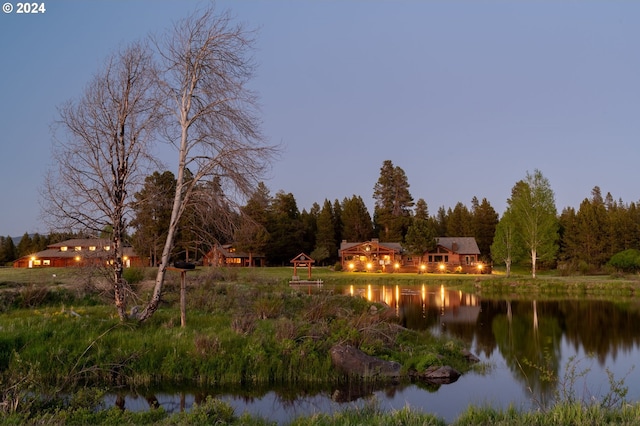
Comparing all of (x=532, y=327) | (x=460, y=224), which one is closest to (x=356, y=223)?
(x=460, y=224)

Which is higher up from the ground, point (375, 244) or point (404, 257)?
point (375, 244)

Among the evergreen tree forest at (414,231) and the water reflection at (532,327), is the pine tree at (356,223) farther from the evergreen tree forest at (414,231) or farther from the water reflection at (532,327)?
the water reflection at (532,327)

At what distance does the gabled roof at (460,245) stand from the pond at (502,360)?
29.2 m

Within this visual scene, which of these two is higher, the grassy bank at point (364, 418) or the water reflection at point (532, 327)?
the grassy bank at point (364, 418)

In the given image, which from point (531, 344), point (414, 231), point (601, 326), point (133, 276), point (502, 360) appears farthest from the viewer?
point (414, 231)

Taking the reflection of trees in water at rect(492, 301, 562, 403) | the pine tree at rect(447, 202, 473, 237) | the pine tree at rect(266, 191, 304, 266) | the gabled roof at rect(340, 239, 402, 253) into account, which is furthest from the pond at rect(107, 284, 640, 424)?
the pine tree at rect(447, 202, 473, 237)

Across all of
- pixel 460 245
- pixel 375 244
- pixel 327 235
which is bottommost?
pixel 460 245

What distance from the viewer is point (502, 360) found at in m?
18.8

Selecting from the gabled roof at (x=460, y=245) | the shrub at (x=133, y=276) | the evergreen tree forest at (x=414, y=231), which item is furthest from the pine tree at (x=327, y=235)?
the shrub at (x=133, y=276)

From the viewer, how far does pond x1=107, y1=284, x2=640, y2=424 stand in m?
12.3

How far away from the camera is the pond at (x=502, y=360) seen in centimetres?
1227

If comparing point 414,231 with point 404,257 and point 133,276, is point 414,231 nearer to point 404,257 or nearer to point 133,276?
point 404,257

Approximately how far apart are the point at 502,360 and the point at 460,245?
55845 millimetres

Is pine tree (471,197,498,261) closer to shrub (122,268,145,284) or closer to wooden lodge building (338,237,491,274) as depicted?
wooden lodge building (338,237,491,274)
